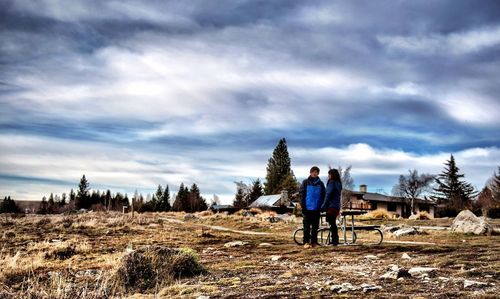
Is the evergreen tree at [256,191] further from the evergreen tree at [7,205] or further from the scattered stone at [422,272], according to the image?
the scattered stone at [422,272]

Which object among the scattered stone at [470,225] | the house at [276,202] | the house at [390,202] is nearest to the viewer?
the scattered stone at [470,225]

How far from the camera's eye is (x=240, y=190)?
95500 millimetres

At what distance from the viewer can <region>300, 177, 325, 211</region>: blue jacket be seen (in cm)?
1302

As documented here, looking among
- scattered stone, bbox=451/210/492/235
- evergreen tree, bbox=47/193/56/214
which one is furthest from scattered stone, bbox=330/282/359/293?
evergreen tree, bbox=47/193/56/214

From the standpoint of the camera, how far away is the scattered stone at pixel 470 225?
737 inches

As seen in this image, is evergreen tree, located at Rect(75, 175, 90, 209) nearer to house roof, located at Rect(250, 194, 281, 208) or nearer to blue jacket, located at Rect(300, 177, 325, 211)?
house roof, located at Rect(250, 194, 281, 208)

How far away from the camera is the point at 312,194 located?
13.0m

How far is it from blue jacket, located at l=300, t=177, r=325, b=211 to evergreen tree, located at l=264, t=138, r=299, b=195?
2941 inches

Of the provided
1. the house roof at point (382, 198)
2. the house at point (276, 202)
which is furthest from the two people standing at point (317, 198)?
the house roof at point (382, 198)

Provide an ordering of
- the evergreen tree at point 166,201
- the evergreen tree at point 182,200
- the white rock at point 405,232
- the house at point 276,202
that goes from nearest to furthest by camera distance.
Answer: the white rock at point 405,232 < the house at point 276,202 < the evergreen tree at point 182,200 < the evergreen tree at point 166,201

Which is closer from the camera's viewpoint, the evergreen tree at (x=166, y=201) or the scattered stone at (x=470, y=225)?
the scattered stone at (x=470, y=225)

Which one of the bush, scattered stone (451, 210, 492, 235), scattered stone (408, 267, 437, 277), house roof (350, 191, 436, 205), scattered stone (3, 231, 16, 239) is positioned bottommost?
scattered stone (3, 231, 16, 239)

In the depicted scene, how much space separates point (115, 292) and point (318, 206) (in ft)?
21.8

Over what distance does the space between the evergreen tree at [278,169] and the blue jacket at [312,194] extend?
2941 inches
